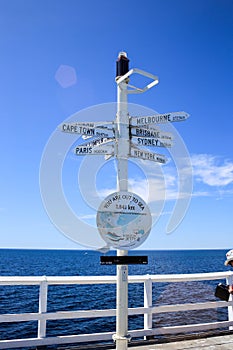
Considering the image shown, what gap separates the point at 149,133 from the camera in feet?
12.1

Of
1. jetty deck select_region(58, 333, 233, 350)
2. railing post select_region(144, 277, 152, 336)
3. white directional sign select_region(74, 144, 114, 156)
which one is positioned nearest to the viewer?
white directional sign select_region(74, 144, 114, 156)

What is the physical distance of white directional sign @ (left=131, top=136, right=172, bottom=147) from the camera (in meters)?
3.61

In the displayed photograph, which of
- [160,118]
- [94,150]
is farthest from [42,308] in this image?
[160,118]

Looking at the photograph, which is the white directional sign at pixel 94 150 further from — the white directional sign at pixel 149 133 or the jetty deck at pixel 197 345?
the jetty deck at pixel 197 345

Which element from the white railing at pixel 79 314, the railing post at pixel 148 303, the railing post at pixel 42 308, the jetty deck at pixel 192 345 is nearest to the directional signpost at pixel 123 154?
the jetty deck at pixel 192 345

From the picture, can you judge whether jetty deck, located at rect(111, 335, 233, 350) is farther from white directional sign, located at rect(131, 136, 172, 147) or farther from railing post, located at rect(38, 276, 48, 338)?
white directional sign, located at rect(131, 136, 172, 147)

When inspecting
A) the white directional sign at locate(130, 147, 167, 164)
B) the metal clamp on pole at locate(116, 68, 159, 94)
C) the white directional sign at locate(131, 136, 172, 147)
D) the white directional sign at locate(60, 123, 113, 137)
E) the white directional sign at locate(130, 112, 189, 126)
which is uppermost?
the metal clamp on pole at locate(116, 68, 159, 94)

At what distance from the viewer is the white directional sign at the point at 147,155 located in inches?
140

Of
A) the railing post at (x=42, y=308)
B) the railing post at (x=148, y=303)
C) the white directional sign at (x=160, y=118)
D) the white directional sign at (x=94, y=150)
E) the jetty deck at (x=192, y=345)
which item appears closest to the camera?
the white directional sign at (x=94, y=150)

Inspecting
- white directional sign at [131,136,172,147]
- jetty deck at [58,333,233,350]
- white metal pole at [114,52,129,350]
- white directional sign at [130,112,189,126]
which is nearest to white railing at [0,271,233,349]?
jetty deck at [58,333,233,350]

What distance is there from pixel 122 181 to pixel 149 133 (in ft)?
2.34

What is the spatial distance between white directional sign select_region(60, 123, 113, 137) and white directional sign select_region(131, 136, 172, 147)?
12.5 inches

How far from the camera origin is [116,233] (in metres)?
3.22

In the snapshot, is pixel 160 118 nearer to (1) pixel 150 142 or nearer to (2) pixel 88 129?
(1) pixel 150 142
